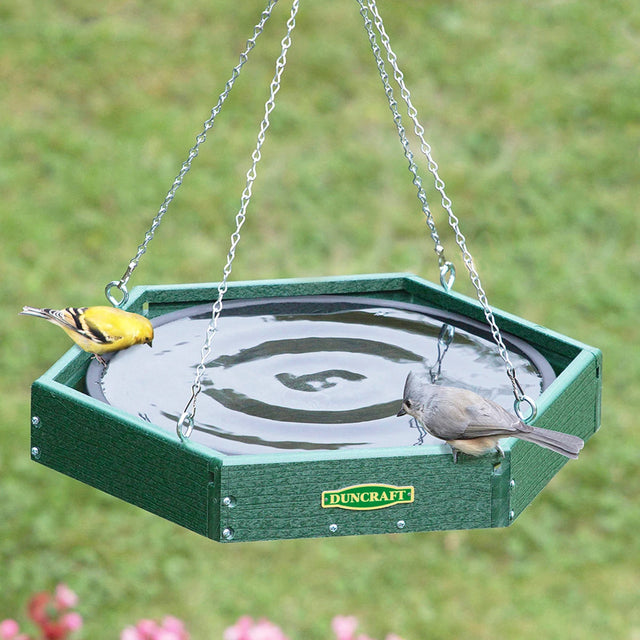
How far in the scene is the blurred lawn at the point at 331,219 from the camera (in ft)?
19.4

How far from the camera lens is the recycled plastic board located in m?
2.90

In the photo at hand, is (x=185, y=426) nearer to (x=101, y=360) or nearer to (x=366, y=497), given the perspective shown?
(x=366, y=497)

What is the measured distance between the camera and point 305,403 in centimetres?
339

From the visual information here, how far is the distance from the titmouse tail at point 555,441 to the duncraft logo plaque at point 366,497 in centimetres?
30

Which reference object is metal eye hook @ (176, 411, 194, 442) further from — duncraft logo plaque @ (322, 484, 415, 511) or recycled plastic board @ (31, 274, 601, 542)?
duncraft logo plaque @ (322, 484, 415, 511)

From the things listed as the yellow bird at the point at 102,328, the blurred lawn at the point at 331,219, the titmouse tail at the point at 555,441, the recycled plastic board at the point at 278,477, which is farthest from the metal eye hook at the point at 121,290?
the blurred lawn at the point at 331,219

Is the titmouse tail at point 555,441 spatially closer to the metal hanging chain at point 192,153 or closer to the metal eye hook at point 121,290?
the metal hanging chain at point 192,153

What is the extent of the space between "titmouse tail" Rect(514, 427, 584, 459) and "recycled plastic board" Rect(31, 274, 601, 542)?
0.06 metres

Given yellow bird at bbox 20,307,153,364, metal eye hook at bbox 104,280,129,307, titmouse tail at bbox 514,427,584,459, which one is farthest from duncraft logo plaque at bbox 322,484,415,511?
metal eye hook at bbox 104,280,129,307

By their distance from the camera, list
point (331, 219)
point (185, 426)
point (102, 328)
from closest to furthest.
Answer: point (185, 426) < point (102, 328) < point (331, 219)

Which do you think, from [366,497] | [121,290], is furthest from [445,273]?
[366,497]

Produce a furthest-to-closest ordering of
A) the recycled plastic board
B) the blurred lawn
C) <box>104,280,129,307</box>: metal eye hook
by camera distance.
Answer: the blurred lawn < <box>104,280,129,307</box>: metal eye hook < the recycled plastic board

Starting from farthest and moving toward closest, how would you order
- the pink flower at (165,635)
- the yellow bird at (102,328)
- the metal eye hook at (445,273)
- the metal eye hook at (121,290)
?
1. the metal eye hook at (445,273)
2. the metal eye hook at (121,290)
3. the yellow bird at (102,328)
4. the pink flower at (165,635)

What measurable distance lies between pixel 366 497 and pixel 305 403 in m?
0.51
